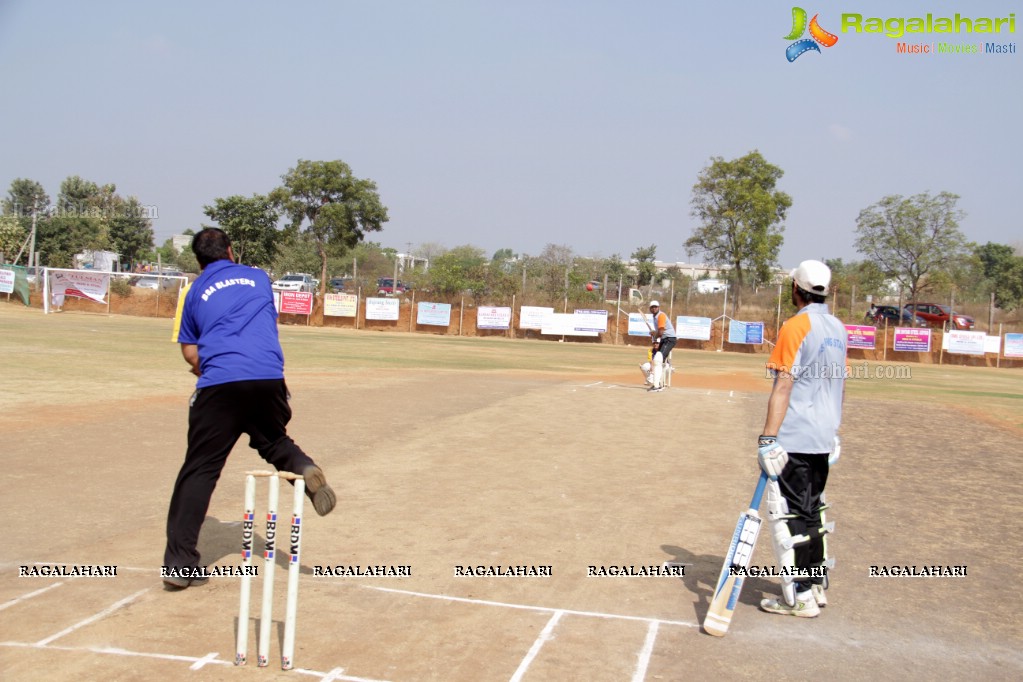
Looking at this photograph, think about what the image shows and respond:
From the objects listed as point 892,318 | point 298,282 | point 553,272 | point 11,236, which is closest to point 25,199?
point 11,236

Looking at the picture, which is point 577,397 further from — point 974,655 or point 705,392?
point 974,655

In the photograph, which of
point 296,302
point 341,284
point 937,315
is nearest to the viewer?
point 296,302

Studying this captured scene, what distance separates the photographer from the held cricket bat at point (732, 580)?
4906 millimetres

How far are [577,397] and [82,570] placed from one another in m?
11.9

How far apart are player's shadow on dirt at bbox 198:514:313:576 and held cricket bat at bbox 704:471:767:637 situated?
98.1 inches

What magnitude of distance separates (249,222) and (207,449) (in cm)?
4667

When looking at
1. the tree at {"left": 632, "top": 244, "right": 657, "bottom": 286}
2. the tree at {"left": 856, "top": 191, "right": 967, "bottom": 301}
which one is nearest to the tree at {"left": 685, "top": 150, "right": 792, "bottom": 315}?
the tree at {"left": 856, "top": 191, "right": 967, "bottom": 301}

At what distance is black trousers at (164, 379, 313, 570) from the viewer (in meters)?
5.23

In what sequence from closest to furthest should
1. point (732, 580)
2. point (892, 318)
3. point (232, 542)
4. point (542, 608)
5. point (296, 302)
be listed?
1. point (732, 580)
2. point (542, 608)
3. point (232, 542)
4. point (296, 302)
5. point (892, 318)

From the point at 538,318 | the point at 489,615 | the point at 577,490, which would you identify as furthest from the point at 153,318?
the point at 489,615

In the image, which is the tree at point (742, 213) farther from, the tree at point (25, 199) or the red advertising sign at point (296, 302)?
the tree at point (25, 199)

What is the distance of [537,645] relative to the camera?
4.67m

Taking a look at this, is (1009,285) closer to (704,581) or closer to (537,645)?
(704,581)

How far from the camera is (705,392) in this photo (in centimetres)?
1953
